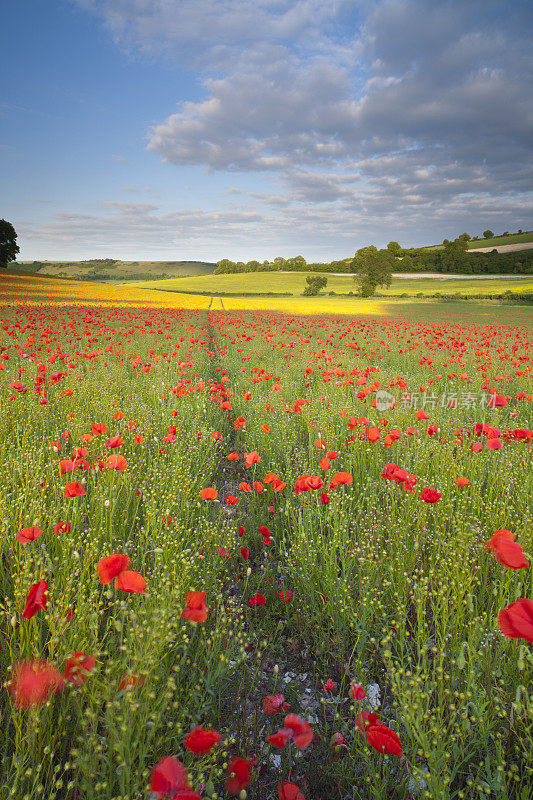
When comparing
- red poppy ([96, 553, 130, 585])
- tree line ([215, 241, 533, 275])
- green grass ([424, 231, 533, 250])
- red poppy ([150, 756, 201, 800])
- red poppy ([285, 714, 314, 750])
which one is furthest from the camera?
green grass ([424, 231, 533, 250])

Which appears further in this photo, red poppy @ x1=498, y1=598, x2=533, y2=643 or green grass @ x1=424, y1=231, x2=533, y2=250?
green grass @ x1=424, y1=231, x2=533, y2=250

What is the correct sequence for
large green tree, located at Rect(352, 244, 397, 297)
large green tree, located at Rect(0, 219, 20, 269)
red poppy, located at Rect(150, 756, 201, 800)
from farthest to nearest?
large green tree, located at Rect(352, 244, 397, 297) < large green tree, located at Rect(0, 219, 20, 269) < red poppy, located at Rect(150, 756, 201, 800)

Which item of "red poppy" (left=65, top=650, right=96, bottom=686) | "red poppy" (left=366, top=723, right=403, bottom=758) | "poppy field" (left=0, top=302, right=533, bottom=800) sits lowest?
"poppy field" (left=0, top=302, right=533, bottom=800)

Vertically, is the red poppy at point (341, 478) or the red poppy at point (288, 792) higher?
the red poppy at point (341, 478)

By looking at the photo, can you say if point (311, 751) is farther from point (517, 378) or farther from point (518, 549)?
point (517, 378)

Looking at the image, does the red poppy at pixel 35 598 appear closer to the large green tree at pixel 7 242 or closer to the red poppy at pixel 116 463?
the red poppy at pixel 116 463

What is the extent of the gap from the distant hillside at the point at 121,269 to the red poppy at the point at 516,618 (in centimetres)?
11477

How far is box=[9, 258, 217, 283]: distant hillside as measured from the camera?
360 ft

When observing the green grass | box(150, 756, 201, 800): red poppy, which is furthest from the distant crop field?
box(150, 756, 201, 800): red poppy

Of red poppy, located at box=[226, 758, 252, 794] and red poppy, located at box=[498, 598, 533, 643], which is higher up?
red poppy, located at box=[498, 598, 533, 643]

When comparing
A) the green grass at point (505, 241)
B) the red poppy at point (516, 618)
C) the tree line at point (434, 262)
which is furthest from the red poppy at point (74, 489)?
the green grass at point (505, 241)

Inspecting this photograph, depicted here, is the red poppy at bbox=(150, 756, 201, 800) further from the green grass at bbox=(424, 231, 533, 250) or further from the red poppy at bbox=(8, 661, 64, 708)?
the green grass at bbox=(424, 231, 533, 250)

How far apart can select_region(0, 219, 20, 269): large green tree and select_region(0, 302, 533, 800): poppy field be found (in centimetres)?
6327

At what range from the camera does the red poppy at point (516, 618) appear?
1072mm
